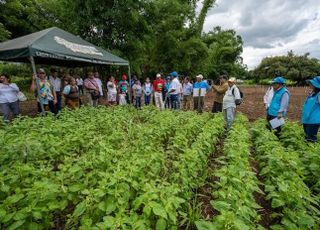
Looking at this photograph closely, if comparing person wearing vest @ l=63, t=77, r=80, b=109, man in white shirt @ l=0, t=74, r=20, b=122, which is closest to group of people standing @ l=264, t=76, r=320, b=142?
person wearing vest @ l=63, t=77, r=80, b=109

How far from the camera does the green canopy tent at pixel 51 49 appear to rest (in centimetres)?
700

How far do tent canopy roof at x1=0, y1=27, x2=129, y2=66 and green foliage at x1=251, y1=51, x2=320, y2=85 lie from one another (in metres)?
35.5

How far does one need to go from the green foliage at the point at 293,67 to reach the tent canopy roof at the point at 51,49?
35491 mm

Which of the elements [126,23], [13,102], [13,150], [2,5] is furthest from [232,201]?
[2,5]

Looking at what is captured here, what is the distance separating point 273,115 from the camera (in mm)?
5742

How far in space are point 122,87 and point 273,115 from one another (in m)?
6.86

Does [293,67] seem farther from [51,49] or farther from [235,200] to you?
[235,200]

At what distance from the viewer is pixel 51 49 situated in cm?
747

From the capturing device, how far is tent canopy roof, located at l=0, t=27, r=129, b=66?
7030 mm

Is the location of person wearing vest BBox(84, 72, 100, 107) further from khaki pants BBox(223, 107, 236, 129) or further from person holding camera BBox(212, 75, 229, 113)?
khaki pants BBox(223, 107, 236, 129)

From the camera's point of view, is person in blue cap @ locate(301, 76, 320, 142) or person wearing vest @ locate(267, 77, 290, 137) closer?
person in blue cap @ locate(301, 76, 320, 142)

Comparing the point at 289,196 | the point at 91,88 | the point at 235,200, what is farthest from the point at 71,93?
the point at 289,196

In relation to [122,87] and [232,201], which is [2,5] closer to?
[122,87]

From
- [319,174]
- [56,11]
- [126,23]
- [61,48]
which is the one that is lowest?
[319,174]
